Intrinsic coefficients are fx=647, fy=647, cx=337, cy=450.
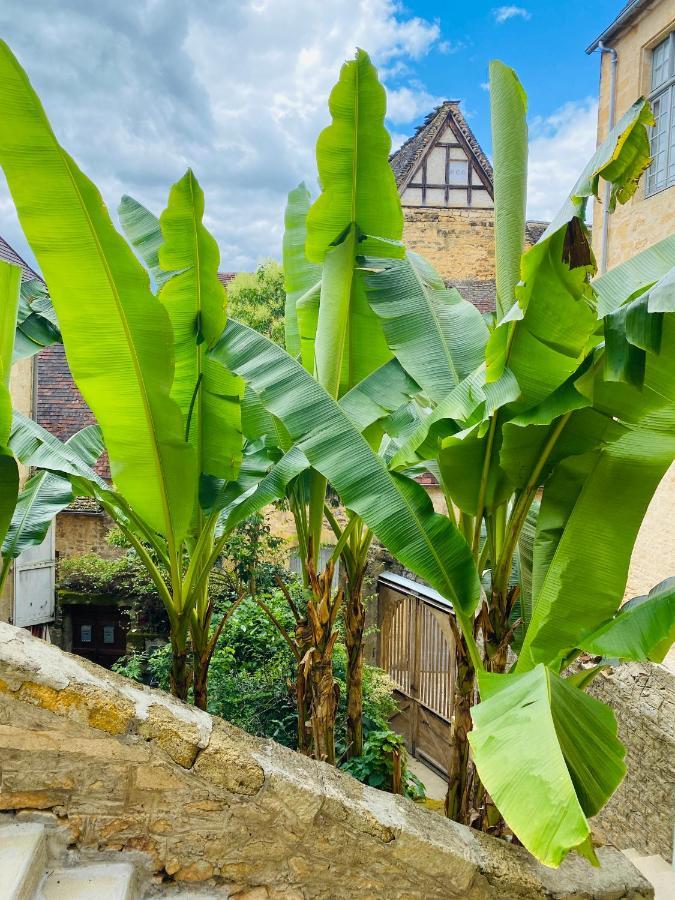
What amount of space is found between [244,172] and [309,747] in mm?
21815

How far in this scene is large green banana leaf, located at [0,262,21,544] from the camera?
2.70m

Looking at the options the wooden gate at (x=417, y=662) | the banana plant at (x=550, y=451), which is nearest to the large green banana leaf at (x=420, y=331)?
the banana plant at (x=550, y=451)

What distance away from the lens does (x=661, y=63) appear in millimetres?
7875

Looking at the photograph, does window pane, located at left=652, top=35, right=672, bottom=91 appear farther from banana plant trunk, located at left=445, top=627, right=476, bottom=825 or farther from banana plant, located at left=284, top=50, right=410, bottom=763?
banana plant trunk, located at left=445, top=627, right=476, bottom=825

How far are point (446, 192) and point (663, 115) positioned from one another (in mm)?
8104

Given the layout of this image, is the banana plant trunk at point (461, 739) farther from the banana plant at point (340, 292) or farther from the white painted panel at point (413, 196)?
the white painted panel at point (413, 196)

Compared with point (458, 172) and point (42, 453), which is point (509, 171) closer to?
point (42, 453)

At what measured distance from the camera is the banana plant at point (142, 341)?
7.71ft

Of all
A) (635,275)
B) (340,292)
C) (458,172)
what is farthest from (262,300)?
(635,275)

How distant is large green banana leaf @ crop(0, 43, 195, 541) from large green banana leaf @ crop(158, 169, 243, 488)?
28 centimetres

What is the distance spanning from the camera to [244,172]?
2219 centimetres

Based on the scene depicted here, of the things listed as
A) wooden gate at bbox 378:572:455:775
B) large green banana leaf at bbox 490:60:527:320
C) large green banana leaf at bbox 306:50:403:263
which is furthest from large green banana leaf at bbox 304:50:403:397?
wooden gate at bbox 378:572:455:775

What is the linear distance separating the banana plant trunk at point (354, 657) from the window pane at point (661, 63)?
7.61 metres

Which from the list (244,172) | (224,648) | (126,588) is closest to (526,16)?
(244,172)
